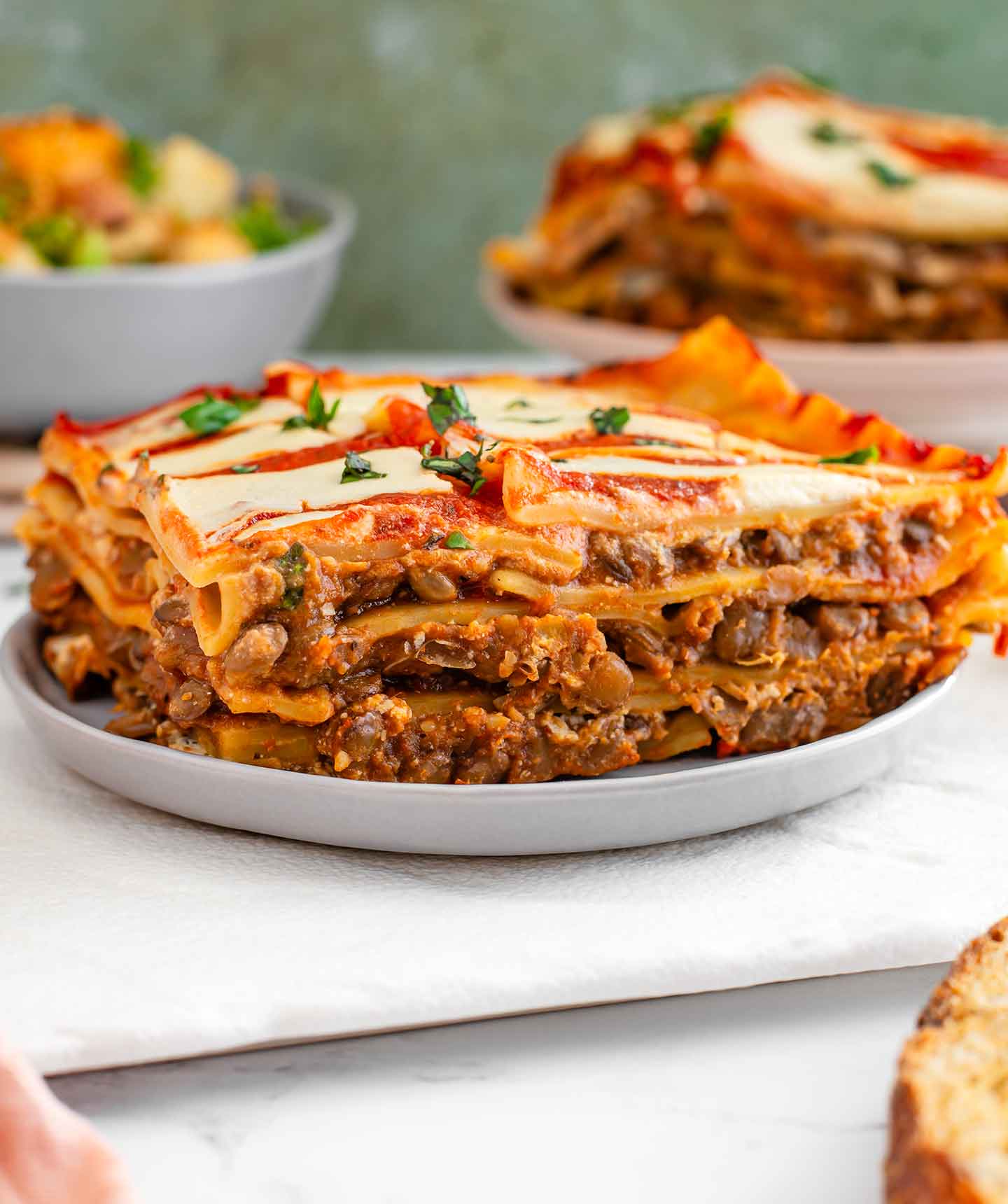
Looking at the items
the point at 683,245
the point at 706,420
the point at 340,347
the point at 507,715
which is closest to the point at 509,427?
the point at 706,420

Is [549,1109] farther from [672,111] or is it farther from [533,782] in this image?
[672,111]

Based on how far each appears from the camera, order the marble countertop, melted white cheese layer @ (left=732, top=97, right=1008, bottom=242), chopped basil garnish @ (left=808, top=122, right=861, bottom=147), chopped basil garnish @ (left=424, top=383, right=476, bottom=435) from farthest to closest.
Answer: chopped basil garnish @ (left=808, top=122, right=861, bottom=147)
melted white cheese layer @ (left=732, top=97, right=1008, bottom=242)
chopped basil garnish @ (left=424, top=383, right=476, bottom=435)
the marble countertop

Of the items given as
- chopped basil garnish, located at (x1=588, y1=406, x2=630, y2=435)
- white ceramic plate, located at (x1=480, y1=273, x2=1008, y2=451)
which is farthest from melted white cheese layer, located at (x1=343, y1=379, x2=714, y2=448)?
white ceramic plate, located at (x1=480, y1=273, x2=1008, y2=451)

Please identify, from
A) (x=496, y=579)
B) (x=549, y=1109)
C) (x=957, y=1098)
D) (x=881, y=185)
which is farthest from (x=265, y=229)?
(x=957, y=1098)

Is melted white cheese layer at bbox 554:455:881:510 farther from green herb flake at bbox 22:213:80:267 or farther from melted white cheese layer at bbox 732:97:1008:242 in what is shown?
green herb flake at bbox 22:213:80:267

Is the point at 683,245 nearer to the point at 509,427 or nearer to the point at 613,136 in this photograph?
the point at 613,136

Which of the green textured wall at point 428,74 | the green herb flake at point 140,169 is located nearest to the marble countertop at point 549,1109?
the green herb flake at point 140,169

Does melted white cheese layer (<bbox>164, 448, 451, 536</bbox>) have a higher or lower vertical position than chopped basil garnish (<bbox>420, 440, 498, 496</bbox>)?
lower
